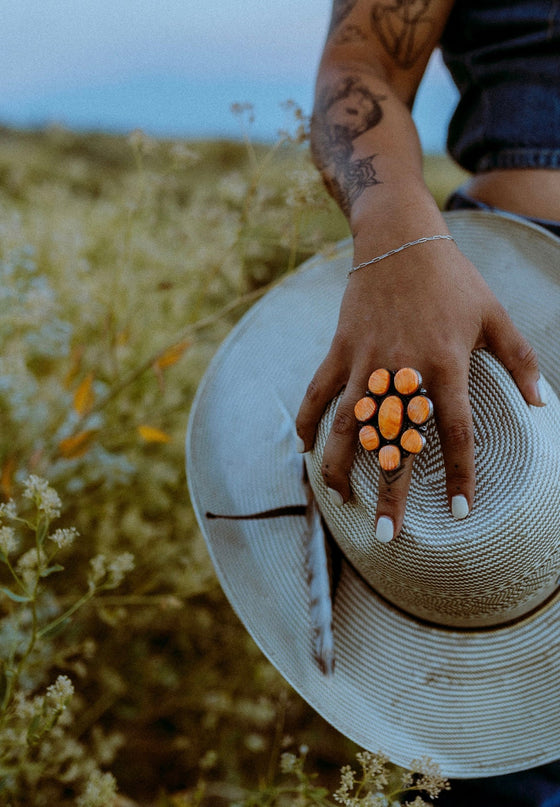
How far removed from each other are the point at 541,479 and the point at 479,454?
10 cm

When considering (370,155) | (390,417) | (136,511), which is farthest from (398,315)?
(136,511)

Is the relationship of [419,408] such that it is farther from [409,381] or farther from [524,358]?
[524,358]

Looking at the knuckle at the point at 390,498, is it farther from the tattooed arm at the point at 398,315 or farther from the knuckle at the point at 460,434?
the knuckle at the point at 460,434

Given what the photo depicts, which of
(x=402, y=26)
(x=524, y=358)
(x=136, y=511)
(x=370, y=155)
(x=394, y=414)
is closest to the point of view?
(x=394, y=414)

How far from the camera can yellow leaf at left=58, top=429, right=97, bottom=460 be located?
63.8 inches

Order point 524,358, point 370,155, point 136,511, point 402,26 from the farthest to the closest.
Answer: point 136,511 → point 402,26 → point 370,155 → point 524,358

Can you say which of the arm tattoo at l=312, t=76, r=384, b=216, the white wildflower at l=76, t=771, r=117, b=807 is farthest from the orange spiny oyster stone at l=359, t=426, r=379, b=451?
the white wildflower at l=76, t=771, r=117, b=807

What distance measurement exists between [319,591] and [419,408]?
0.49 metres

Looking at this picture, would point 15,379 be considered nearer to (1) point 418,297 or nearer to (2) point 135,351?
(2) point 135,351

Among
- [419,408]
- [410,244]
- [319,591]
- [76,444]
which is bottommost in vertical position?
[319,591]

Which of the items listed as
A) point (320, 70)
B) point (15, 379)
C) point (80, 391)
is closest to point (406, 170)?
point (320, 70)

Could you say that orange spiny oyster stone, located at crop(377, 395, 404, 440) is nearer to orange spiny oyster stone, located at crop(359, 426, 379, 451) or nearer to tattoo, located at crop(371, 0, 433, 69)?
orange spiny oyster stone, located at crop(359, 426, 379, 451)

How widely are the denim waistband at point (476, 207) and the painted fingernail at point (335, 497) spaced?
725 mm

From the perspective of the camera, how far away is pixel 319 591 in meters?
1.22
